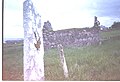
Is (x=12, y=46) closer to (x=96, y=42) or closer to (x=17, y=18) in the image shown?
(x=17, y=18)

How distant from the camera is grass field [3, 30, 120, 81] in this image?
1.80 metres

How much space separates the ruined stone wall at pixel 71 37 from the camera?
1.85 meters

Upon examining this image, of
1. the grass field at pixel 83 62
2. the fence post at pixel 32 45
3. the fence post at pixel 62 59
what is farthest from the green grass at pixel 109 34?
the fence post at pixel 32 45

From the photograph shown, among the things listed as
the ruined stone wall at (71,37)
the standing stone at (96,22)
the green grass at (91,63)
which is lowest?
the green grass at (91,63)

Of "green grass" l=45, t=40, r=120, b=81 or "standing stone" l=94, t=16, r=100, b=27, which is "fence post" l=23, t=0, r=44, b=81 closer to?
"green grass" l=45, t=40, r=120, b=81

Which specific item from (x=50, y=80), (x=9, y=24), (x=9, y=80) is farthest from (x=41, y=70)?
(x=9, y=24)

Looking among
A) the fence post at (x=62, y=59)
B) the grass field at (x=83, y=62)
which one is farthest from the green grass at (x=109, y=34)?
the fence post at (x=62, y=59)

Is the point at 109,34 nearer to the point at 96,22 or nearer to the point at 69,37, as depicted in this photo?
the point at 96,22

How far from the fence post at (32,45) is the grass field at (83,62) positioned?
4cm

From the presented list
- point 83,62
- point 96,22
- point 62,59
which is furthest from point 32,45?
point 96,22

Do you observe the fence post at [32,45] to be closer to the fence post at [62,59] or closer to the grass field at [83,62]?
the grass field at [83,62]

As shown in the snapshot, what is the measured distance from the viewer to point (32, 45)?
1.92m

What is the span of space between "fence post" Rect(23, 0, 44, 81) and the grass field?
0.14 ft

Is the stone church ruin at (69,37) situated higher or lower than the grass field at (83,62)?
higher
